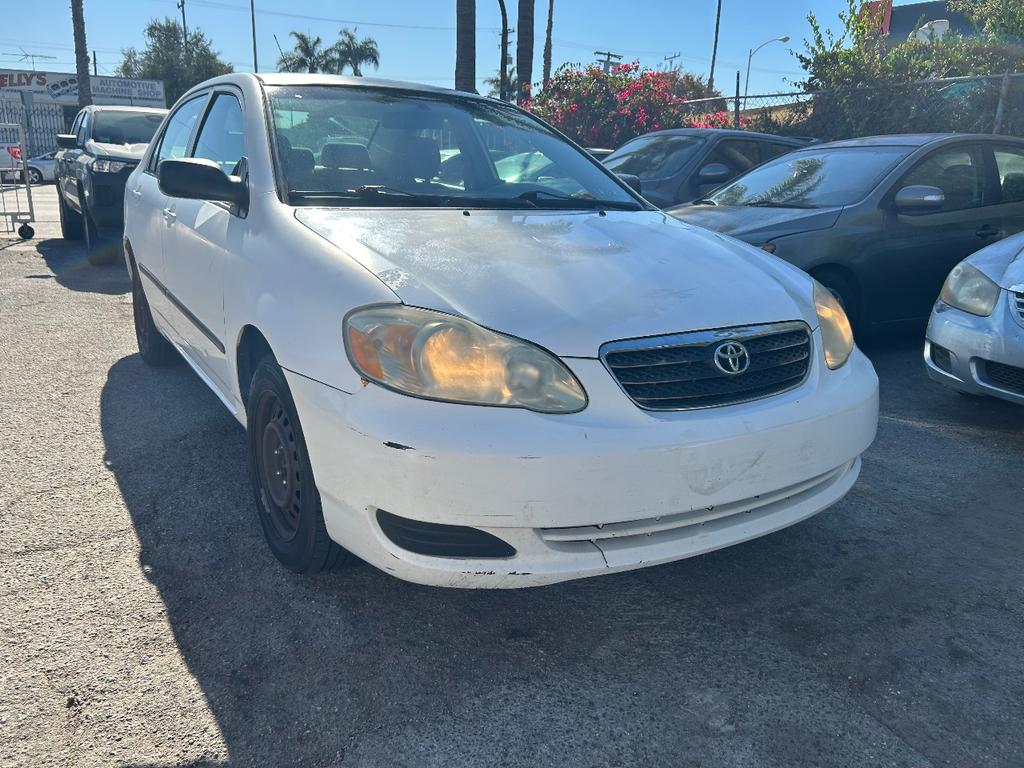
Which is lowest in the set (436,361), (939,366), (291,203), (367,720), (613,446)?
(367,720)

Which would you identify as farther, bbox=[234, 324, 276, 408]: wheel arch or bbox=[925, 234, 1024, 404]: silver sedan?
bbox=[925, 234, 1024, 404]: silver sedan

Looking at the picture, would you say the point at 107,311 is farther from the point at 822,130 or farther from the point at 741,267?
the point at 822,130

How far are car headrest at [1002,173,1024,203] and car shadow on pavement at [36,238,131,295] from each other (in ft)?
23.1

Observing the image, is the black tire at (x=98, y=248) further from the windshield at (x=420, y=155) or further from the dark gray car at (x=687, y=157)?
the windshield at (x=420, y=155)

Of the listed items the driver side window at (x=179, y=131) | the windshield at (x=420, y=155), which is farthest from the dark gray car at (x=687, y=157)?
the driver side window at (x=179, y=131)

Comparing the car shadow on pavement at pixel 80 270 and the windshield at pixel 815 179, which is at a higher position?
the windshield at pixel 815 179

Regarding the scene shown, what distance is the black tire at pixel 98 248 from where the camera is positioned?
9.21 metres

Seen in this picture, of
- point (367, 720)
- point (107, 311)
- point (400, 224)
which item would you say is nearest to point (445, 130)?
point (400, 224)

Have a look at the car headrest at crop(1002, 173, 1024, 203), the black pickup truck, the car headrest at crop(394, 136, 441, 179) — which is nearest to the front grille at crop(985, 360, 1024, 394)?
the car headrest at crop(1002, 173, 1024, 203)

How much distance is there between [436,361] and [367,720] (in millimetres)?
892

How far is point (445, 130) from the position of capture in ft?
12.0

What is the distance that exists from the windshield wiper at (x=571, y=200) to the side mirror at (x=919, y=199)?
264 cm

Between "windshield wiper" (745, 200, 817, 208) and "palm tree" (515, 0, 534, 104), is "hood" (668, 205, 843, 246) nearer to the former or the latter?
"windshield wiper" (745, 200, 817, 208)

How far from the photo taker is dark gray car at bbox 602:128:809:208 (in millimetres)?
7621
